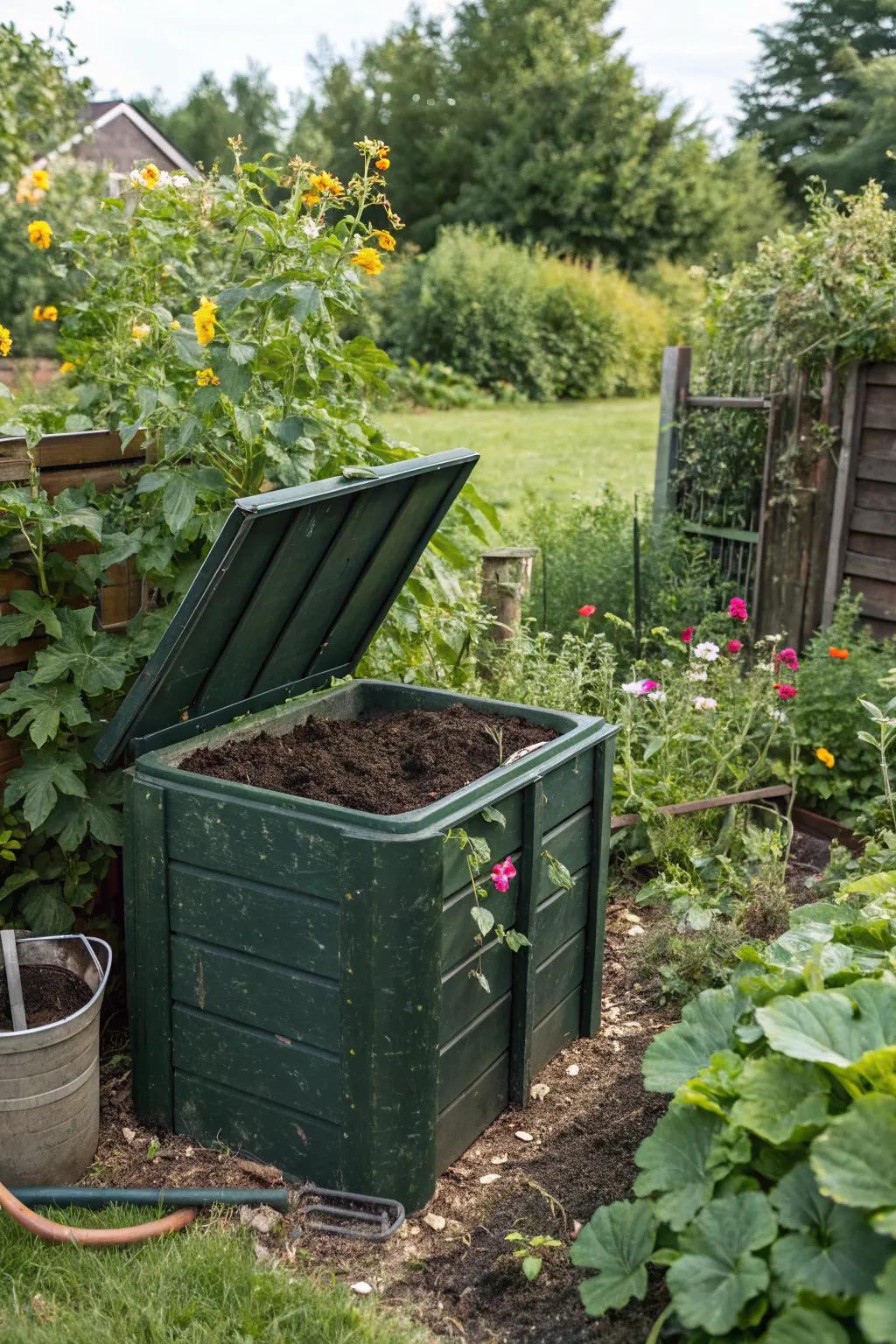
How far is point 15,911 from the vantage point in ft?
10.3

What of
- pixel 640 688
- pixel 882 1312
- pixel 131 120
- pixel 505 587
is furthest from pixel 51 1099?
pixel 131 120

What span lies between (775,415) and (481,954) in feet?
12.8

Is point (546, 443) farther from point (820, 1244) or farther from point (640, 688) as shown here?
point (820, 1244)

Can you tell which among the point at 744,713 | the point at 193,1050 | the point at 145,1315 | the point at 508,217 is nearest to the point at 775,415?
the point at 744,713

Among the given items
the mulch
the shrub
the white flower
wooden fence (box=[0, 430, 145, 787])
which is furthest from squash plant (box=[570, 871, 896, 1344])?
the shrub

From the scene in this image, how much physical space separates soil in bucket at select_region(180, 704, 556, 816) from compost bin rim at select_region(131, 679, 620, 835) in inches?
2.4

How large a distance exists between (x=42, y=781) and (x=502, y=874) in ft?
3.75

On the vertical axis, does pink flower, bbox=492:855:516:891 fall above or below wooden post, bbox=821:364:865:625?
below

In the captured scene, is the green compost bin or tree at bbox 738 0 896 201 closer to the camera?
the green compost bin

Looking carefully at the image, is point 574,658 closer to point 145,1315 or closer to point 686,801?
point 686,801

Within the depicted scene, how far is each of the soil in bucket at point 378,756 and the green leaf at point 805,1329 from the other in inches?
48.4

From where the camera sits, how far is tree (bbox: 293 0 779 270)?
26703 mm

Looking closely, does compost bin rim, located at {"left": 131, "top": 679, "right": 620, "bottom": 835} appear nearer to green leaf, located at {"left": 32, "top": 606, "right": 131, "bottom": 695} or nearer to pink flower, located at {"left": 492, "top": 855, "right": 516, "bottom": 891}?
pink flower, located at {"left": 492, "top": 855, "right": 516, "bottom": 891}

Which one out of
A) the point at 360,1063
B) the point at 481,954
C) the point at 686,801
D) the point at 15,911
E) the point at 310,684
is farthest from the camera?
the point at 686,801
